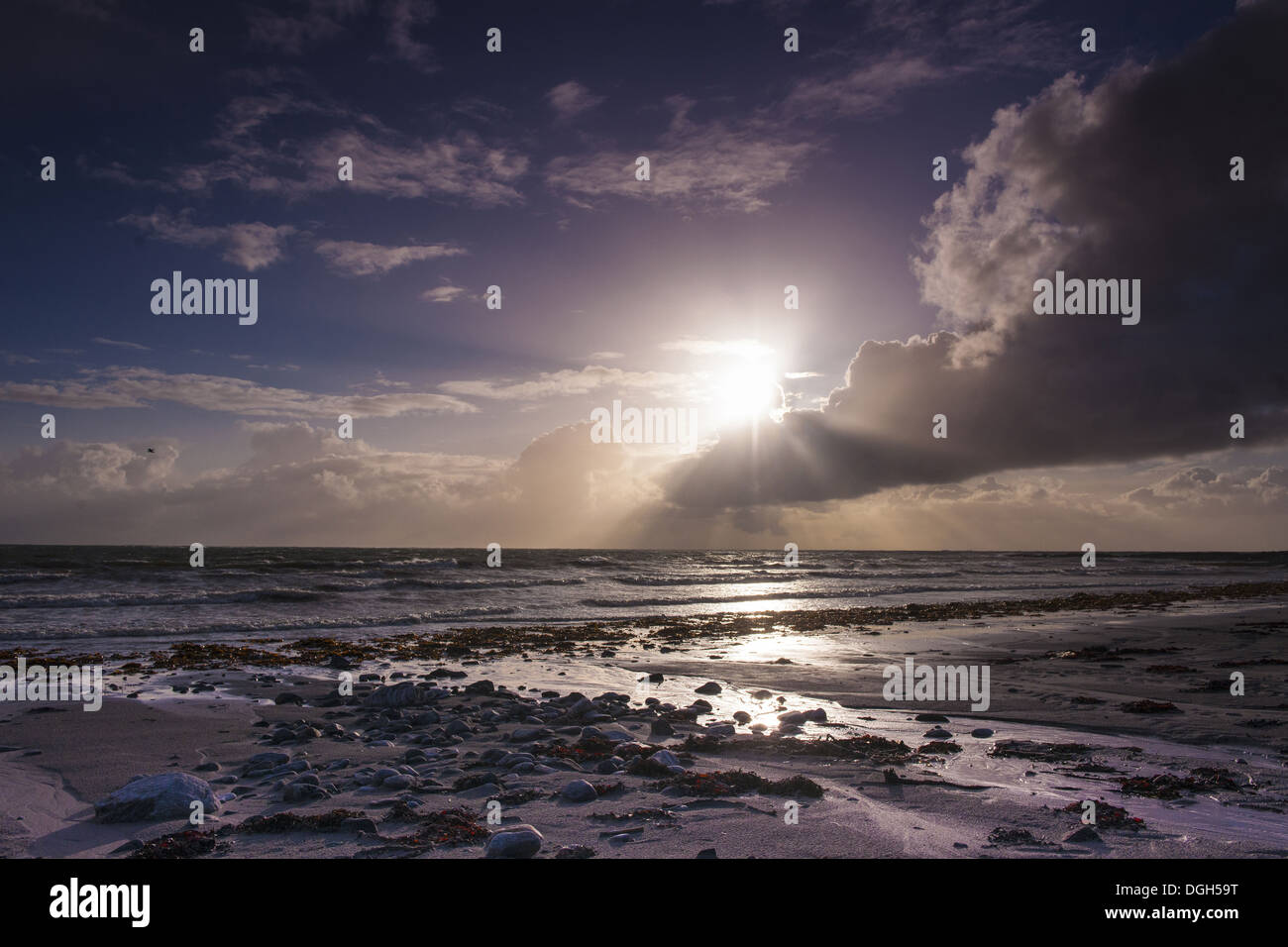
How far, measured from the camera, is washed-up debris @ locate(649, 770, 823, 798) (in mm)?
6879

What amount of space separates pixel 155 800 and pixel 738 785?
17.7 ft

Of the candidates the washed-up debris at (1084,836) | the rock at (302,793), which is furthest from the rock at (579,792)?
the washed-up debris at (1084,836)

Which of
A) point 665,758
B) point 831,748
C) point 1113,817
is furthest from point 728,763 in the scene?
point 1113,817

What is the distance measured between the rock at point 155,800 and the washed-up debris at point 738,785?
426 cm

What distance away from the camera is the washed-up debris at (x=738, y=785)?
6.88 meters

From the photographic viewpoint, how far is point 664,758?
7852 millimetres

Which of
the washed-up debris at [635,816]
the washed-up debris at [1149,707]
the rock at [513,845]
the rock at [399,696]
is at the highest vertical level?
the rock at [513,845]

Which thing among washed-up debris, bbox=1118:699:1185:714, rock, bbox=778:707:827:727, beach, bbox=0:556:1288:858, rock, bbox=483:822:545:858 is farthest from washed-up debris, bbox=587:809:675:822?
washed-up debris, bbox=1118:699:1185:714

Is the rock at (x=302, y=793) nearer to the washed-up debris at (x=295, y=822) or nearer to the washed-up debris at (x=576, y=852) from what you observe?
the washed-up debris at (x=295, y=822)

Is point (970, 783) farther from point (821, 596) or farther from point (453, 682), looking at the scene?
point (821, 596)

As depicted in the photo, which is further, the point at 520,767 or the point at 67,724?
the point at 67,724

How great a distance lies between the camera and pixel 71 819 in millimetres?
6355
